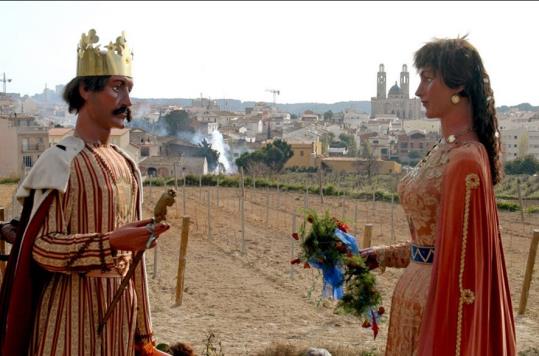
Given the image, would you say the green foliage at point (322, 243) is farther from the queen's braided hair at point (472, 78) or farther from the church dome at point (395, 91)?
the church dome at point (395, 91)

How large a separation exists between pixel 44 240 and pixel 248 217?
17862mm

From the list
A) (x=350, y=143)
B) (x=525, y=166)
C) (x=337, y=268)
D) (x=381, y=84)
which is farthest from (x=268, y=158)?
(x=381, y=84)

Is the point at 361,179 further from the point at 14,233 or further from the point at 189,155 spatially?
the point at 14,233

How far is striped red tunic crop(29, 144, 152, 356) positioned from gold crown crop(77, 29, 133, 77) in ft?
0.94

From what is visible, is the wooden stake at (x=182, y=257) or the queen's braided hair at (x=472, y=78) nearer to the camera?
the queen's braided hair at (x=472, y=78)

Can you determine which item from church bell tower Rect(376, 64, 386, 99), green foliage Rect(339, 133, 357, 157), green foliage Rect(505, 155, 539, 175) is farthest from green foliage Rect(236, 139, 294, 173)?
church bell tower Rect(376, 64, 386, 99)

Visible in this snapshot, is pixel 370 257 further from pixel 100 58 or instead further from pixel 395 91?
pixel 395 91

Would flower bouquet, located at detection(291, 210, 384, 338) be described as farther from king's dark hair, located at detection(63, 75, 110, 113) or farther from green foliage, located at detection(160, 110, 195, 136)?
green foliage, located at detection(160, 110, 195, 136)

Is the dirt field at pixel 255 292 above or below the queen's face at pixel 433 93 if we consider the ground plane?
below

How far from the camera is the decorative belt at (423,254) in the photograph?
2.85 metres

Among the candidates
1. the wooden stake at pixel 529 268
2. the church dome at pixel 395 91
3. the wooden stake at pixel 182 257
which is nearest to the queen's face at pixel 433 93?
the wooden stake at pixel 529 268

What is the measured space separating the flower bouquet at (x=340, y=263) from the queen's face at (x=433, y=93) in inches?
29.5

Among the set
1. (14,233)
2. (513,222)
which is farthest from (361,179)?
(14,233)

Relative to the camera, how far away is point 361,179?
38.3m
